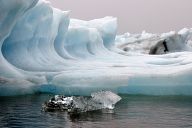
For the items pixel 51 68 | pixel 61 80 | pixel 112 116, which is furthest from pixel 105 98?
pixel 51 68

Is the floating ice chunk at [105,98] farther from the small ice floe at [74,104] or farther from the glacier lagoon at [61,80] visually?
the glacier lagoon at [61,80]

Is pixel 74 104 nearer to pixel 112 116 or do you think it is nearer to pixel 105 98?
pixel 112 116

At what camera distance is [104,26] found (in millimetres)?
29516

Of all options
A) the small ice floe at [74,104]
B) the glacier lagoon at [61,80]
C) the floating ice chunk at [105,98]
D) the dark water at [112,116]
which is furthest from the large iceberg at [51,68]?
the small ice floe at [74,104]

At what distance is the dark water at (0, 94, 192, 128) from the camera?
30.3ft

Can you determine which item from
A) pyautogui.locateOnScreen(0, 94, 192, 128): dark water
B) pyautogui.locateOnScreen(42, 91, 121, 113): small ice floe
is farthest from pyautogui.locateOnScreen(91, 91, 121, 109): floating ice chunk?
pyautogui.locateOnScreen(0, 94, 192, 128): dark water

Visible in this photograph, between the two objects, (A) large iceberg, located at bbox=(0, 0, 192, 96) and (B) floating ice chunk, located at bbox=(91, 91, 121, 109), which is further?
(A) large iceberg, located at bbox=(0, 0, 192, 96)

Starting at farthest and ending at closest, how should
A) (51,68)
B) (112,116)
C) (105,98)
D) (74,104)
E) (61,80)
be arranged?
1. (51,68)
2. (61,80)
3. (105,98)
4. (74,104)
5. (112,116)

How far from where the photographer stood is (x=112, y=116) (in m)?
10.5

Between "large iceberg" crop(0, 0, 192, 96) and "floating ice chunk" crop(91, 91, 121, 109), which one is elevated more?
"large iceberg" crop(0, 0, 192, 96)

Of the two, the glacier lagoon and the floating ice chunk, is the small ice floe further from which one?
the glacier lagoon

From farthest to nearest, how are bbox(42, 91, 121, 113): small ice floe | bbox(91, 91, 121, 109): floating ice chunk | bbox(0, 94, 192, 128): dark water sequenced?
bbox(91, 91, 121, 109): floating ice chunk → bbox(42, 91, 121, 113): small ice floe → bbox(0, 94, 192, 128): dark water

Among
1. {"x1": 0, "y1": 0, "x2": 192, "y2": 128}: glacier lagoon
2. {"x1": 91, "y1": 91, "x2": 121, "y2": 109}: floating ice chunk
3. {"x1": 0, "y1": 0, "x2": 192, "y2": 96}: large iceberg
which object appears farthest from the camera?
{"x1": 0, "y1": 0, "x2": 192, "y2": 96}: large iceberg

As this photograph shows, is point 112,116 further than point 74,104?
No
